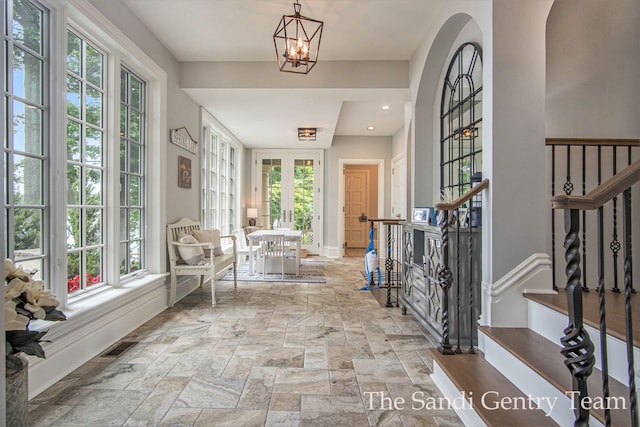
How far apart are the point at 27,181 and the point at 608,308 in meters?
3.44

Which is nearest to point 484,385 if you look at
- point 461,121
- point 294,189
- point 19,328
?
point 19,328

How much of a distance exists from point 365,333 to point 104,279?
2244 millimetres

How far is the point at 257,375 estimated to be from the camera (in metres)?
2.13

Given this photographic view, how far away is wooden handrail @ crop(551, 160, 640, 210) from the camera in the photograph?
1.06m

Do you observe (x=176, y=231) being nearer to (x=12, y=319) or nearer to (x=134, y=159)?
(x=134, y=159)

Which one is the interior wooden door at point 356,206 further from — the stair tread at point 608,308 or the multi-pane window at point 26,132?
the multi-pane window at point 26,132

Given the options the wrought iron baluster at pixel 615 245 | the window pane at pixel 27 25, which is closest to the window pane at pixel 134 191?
the window pane at pixel 27 25

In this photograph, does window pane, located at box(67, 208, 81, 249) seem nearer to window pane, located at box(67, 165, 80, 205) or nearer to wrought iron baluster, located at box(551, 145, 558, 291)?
window pane, located at box(67, 165, 80, 205)

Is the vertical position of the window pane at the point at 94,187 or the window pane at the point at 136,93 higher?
the window pane at the point at 136,93

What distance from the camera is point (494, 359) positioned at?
6.29 ft

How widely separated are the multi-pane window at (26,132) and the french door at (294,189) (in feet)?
18.5

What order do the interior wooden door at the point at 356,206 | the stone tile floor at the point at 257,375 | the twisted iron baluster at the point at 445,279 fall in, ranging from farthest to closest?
the interior wooden door at the point at 356,206 < the twisted iron baluster at the point at 445,279 < the stone tile floor at the point at 257,375

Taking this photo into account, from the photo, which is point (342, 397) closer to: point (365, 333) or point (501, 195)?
point (365, 333)

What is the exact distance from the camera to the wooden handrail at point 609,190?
1062 mm
